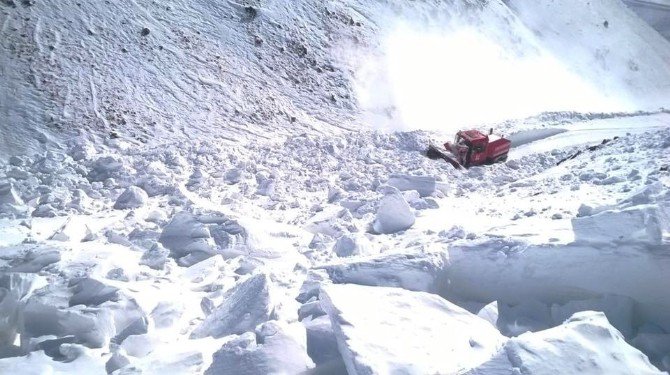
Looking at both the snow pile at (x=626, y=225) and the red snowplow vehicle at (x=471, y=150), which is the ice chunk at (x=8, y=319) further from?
the red snowplow vehicle at (x=471, y=150)

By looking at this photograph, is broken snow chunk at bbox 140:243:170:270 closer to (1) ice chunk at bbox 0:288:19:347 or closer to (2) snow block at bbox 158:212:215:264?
(2) snow block at bbox 158:212:215:264

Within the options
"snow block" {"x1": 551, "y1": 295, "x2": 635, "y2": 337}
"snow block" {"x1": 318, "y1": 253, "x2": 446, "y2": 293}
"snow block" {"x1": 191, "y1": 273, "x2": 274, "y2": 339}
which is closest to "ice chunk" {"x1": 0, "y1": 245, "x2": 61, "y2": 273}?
"snow block" {"x1": 191, "y1": 273, "x2": 274, "y2": 339}

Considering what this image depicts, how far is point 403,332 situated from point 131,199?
643cm

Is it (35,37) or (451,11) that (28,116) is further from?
(451,11)

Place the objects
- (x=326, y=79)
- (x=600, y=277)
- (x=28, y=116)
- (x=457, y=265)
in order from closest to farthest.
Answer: (x=600, y=277) < (x=457, y=265) < (x=28, y=116) < (x=326, y=79)

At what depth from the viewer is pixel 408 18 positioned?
20.7 m

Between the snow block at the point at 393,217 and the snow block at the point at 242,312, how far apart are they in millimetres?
2859

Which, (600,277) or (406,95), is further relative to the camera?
(406,95)

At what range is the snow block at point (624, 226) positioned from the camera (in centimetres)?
520

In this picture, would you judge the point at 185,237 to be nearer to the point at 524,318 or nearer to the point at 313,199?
the point at 313,199

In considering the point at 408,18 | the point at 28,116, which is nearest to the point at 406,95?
the point at 408,18

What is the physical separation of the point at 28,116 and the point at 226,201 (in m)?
6.50

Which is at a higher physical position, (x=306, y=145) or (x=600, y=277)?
(x=600, y=277)

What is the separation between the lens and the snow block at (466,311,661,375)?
3.62 metres
